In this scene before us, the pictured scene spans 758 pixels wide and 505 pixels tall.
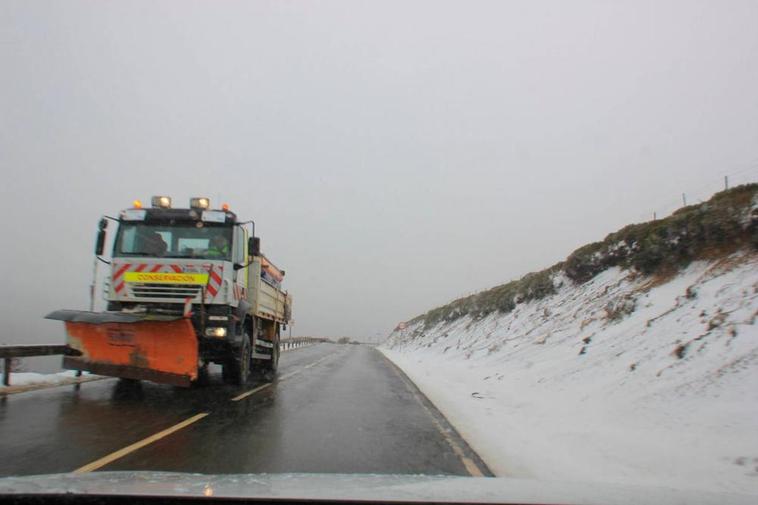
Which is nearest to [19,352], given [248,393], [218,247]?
[218,247]

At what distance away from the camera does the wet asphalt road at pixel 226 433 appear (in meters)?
5.95

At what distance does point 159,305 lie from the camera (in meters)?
11.4

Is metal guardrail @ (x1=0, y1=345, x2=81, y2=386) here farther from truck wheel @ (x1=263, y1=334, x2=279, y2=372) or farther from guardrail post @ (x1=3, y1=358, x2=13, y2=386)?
truck wheel @ (x1=263, y1=334, x2=279, y2=372)

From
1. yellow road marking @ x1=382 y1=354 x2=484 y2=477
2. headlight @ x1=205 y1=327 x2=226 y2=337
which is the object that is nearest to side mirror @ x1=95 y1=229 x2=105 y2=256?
headlight @ x1=205 y1=327 x2=226 y2=337

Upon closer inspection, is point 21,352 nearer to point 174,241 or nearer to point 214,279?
point 174,241

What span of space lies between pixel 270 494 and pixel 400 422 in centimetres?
569

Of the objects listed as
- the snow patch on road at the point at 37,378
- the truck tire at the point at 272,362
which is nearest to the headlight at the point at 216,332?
the snow patch on road at the point at 37,378

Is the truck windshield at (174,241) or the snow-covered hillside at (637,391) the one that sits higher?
the truck windshield at (174,241)

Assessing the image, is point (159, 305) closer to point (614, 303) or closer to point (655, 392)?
point (655, 392)

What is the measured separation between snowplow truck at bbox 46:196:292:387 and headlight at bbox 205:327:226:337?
11 millimetres

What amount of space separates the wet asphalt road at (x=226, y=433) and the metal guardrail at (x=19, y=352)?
891mm

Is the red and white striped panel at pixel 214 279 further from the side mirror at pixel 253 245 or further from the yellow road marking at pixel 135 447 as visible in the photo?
the yellow road marking at pixel 135 447

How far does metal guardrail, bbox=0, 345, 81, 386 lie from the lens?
11.0m

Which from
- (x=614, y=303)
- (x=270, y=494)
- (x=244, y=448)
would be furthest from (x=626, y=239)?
(x=270, y=494)
